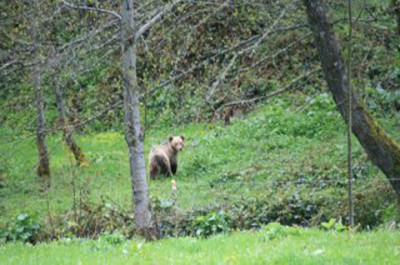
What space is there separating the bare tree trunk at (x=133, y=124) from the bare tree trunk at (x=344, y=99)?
3.06 meters

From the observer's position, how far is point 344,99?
11.8 metres

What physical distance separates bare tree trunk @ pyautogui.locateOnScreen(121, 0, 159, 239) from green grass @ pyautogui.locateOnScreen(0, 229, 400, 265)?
1.53 metres

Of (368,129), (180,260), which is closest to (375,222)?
(368,129)

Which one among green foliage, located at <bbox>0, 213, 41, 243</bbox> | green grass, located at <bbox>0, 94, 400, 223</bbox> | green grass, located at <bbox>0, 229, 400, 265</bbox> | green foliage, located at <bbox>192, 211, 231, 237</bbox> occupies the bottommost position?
green grass, located at <bbox>0, 229, 400, 265</bbox>

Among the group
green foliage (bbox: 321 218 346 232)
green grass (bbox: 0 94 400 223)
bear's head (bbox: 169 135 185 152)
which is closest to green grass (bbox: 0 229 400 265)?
green foliage (bbox: 321 218 346 232)

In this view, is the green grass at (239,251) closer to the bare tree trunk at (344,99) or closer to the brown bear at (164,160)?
the bare tree trunk at (344,99)

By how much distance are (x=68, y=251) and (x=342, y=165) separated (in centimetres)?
888

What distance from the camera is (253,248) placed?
8977 mm

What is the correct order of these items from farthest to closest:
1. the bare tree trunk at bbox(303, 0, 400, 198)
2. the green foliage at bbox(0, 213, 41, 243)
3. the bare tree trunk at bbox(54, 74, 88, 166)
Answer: the green foliage at bbox(0, 213, 41, 243) → the bare tree trunk at bbox(54, 74, 88, 166) → the bare tree trunk at bbox(303, 0, 400, 198)

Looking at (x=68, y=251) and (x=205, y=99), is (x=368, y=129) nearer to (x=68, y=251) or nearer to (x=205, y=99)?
(x=205, y=99)

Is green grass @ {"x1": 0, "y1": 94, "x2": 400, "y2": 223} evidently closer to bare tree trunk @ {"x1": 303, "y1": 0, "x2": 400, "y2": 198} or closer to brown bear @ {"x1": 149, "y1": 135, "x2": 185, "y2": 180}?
brown bear @ {"x1": 149, "y1": 135, "x2": 185, "y2": 180}

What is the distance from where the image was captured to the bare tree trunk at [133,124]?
39.5 feet

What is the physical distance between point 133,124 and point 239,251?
4108mm

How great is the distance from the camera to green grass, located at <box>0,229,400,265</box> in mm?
7941
